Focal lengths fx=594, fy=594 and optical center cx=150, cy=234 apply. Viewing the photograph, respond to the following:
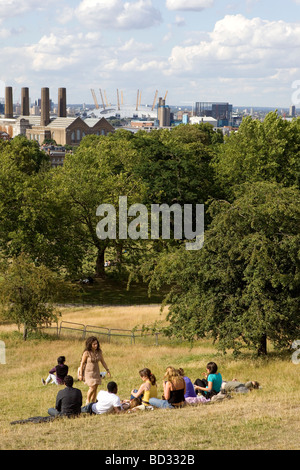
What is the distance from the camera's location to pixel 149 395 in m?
14.2

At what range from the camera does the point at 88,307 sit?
38406 millimetres

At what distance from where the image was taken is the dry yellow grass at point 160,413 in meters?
10.9

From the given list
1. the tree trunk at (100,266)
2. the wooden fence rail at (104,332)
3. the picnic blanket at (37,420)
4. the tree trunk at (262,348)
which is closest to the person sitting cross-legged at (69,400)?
the picnic blanket at (37,420)

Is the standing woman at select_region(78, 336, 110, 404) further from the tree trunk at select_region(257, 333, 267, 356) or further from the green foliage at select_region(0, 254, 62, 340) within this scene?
the green foliage at select_region(0, 254, 62, 340)

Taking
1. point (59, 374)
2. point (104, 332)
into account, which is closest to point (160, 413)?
point (59, 374)

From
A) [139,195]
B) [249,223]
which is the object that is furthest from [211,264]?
[139,195]

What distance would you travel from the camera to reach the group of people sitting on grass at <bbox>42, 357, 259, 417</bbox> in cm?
1328

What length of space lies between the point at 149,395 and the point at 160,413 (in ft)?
3.03

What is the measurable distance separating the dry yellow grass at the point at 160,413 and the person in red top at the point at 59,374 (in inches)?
13.6

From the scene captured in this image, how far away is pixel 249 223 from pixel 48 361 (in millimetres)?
8976

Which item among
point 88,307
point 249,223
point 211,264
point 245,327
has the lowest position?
point 88,307

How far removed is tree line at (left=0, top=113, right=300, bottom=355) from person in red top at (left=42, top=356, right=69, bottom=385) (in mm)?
4662
